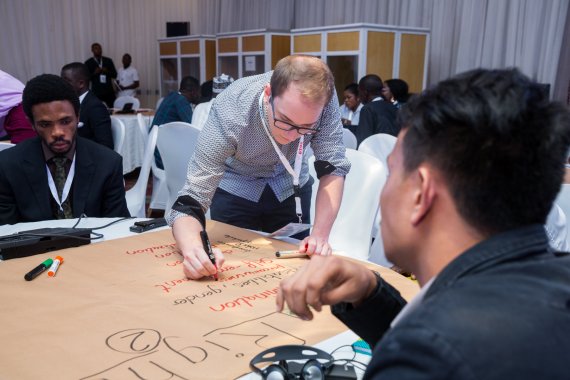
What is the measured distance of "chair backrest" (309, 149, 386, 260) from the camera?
197 cm

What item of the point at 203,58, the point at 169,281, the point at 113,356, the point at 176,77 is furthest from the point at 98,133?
the point at 176,77

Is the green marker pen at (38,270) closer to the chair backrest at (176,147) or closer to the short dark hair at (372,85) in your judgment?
the chair backrest at (176,147)

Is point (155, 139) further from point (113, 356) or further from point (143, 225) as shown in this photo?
point (113, 356)

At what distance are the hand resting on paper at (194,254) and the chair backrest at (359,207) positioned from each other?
708 millimetres

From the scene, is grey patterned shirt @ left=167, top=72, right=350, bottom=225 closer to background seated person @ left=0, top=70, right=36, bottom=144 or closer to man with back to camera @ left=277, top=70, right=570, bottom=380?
man with back to camera @ left=277, top=70, right=570, bottom=380

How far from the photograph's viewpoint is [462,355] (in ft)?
1.41

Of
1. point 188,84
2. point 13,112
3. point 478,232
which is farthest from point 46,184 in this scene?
point 188,84

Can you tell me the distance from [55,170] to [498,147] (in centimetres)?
187

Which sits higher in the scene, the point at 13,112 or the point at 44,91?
the point at 44,91

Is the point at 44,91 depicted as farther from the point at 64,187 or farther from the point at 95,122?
the point at 95,122

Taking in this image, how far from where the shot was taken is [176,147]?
2.96 metres

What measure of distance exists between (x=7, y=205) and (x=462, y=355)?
1897 millimetres

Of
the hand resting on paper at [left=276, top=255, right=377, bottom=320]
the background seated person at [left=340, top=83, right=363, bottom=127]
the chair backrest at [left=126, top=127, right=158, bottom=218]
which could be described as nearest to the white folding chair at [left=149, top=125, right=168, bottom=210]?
the chair backrest at [left=126, top=127, right=158, bottom=218]

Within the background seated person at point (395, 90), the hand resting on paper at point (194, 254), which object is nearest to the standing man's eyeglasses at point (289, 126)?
the hand resting on paper at point (194, 254)
